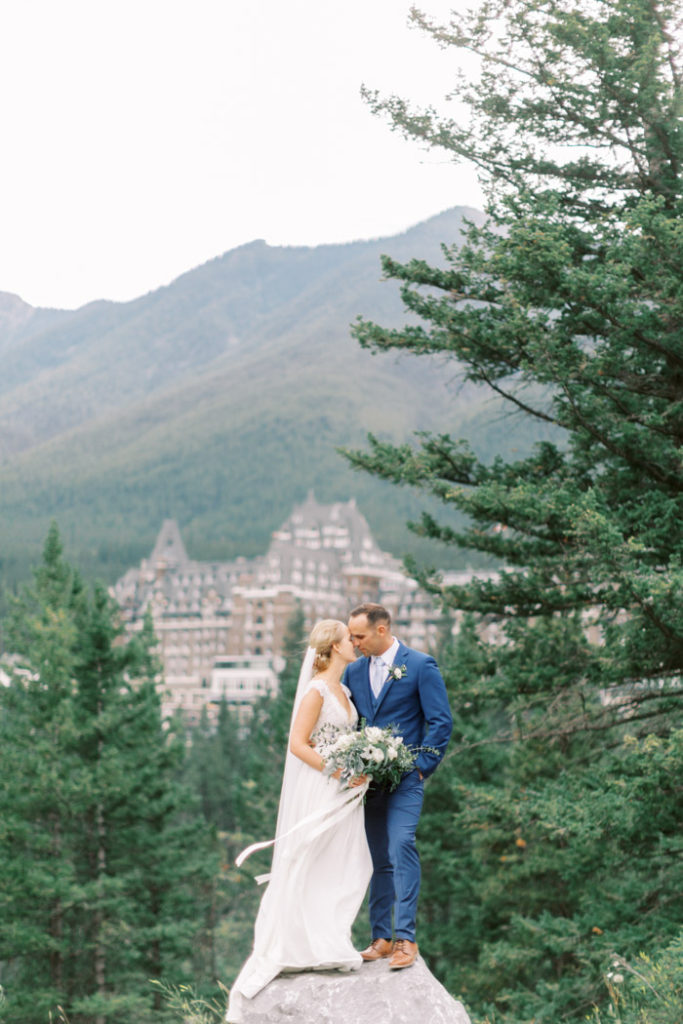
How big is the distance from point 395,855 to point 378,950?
2.18 ft

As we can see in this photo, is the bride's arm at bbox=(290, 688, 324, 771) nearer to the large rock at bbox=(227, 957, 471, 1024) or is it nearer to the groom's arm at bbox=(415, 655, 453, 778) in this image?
the groom's arm at bbox=(415, 655, 453, 778)

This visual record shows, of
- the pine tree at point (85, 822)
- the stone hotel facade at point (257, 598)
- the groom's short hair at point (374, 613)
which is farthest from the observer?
the stone hotel facade at point (257, 598)

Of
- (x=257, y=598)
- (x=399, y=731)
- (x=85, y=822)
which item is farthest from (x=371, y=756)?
(x=257, y=598)

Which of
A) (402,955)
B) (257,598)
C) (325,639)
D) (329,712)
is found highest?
(325,639)

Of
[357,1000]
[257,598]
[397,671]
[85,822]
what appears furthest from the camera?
[257,598]

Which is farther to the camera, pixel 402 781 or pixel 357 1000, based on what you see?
pixel 402 781

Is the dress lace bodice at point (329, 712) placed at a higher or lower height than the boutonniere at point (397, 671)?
lower

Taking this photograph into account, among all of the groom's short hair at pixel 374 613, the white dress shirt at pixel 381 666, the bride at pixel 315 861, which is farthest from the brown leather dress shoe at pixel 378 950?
the groom's short hair at pixel 374 613

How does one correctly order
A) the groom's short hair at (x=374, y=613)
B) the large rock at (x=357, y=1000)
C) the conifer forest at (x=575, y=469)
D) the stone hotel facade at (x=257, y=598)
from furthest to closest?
the stone hotel facade at (x=257, y=598), the conifer forest at (x=575, y=469), the groom's short hair at (x=374, y=613), the large rock at (x=357, y=1000)

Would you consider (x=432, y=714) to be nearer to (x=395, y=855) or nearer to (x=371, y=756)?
(x=371, y=756)

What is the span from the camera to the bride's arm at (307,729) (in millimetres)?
6160

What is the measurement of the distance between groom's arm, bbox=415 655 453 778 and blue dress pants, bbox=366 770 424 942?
0.10 meters

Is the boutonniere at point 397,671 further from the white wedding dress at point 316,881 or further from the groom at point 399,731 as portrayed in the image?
the white wedding dress at point 316,881

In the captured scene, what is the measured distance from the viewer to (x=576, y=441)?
1273 centimetres
